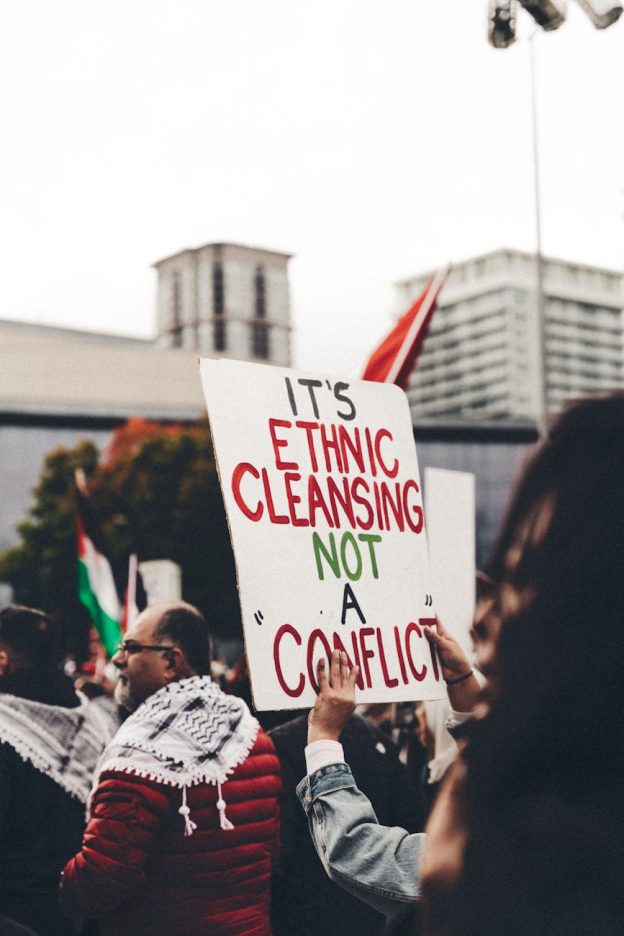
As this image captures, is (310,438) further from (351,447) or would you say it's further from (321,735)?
(321,735)

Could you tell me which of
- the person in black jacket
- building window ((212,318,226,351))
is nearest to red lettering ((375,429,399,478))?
the person in black jacket

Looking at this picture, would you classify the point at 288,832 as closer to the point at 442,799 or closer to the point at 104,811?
the point at 104,811

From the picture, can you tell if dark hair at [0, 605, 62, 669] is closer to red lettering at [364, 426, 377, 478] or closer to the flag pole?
the flag pole

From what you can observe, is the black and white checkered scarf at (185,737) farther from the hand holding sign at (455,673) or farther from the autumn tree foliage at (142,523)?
A: the autumn tree foliage at (142,523)

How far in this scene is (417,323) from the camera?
15.8 feet

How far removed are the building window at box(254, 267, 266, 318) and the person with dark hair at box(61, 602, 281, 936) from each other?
102m

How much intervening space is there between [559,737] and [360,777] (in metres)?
2.88

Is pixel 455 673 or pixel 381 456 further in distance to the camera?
pixel 381 456

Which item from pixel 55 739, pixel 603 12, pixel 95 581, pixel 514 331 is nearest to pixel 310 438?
pixel 55 739

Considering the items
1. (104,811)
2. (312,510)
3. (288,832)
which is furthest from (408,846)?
(288,832)

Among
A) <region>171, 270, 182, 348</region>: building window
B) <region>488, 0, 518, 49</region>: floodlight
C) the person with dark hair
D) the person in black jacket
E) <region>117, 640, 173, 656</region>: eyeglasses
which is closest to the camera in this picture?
the person with dark hair

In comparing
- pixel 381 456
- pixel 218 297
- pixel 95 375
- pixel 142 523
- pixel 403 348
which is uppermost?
pixel 218 297

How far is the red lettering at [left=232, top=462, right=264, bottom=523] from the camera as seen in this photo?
8.64 feet

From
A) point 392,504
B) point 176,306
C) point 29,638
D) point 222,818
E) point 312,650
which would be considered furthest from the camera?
point 176,306
